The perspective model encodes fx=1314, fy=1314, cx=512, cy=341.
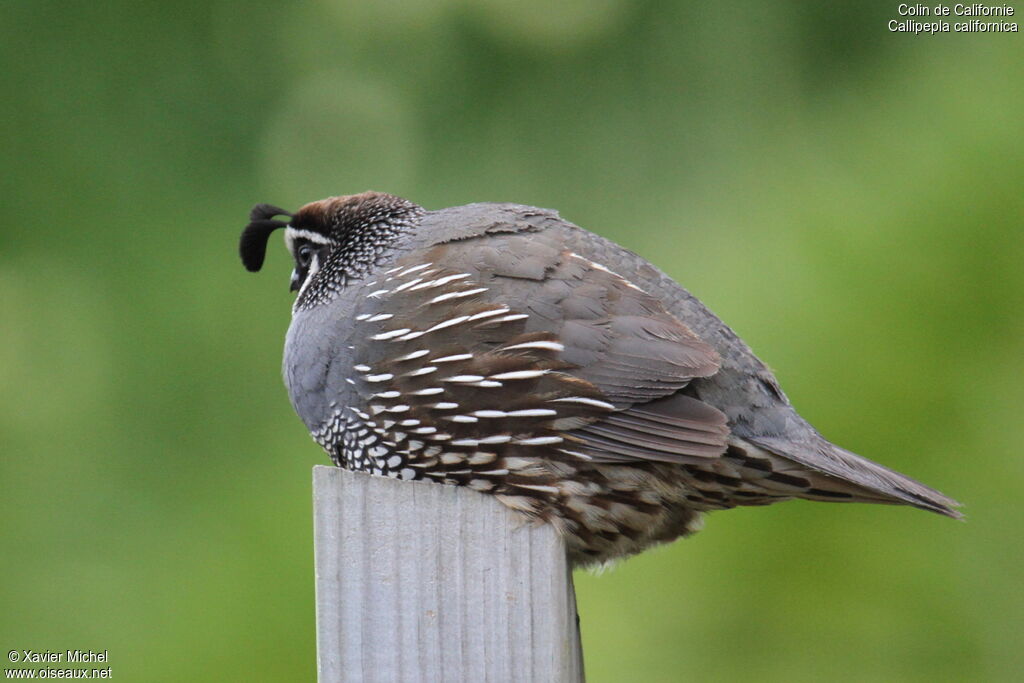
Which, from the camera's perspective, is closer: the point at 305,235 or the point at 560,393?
the point at 560,393

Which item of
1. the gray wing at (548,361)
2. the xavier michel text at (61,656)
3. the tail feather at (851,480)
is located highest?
the gray wing at (548,361)

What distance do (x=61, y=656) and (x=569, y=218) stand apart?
2.40 meters

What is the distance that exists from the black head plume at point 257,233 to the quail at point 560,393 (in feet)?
1.80

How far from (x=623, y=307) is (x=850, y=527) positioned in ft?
4.81

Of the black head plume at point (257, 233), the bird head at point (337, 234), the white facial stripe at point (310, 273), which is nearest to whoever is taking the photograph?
the bird head at point (337, 234)

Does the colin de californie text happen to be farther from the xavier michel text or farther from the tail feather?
the xavier michel text

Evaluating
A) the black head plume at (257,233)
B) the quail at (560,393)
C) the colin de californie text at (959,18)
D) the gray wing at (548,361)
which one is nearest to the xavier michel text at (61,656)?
the black head plume at (257,233)

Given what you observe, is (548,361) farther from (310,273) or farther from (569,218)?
(569,218)

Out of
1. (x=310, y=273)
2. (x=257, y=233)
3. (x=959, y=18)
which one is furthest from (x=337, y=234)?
(x=959, y=18)

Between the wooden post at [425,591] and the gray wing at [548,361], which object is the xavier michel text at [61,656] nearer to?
the gray wing at [548,361]

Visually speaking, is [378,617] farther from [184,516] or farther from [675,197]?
[675,197]

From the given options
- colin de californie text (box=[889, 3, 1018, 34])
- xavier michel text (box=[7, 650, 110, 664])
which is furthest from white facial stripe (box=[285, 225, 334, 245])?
colin de californie text (box=[889, 3, 1018, 34])

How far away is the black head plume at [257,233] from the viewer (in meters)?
3.52

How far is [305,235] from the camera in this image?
3.41 meters
